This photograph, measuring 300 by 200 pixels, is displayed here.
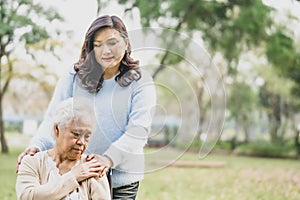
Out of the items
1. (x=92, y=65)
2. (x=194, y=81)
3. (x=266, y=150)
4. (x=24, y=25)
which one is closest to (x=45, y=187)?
(x=92, y=65)

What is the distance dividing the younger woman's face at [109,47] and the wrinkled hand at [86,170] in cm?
39

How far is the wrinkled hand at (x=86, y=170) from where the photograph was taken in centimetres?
187

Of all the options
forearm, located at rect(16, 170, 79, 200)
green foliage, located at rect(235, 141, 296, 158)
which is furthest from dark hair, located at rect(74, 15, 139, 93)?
green foliage, located at rect(235, 141, 296, 158)

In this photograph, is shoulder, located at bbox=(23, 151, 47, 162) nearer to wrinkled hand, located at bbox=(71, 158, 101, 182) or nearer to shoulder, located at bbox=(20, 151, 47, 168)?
shoulder, located at bbox=(20, 151, 47, 168)

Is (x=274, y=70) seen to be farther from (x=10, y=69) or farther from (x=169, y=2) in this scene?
(x=10, y=69)

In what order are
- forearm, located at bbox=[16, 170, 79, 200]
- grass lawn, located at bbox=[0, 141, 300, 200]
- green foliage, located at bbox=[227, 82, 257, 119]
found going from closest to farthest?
forearm, located at bbox=[16, 170, 79, 200], grass lawn, located at bbox=[0, 141, 300, 200], green foliage, located at bbox=[227, 82, 257, 119]

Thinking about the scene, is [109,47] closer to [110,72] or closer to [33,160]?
[110,72]

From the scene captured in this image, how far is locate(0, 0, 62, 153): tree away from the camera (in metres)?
4.50

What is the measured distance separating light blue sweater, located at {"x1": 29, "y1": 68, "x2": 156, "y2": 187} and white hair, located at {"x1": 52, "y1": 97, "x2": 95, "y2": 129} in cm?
8

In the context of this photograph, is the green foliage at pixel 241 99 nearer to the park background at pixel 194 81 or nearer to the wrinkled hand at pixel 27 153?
the park background at pixel 194 81

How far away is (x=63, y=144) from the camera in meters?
1.90

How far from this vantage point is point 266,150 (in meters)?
8.05

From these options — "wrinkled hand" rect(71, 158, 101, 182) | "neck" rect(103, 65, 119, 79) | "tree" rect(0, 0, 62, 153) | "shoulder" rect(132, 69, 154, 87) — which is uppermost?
"tree" rect(0, 0, 62, 153)

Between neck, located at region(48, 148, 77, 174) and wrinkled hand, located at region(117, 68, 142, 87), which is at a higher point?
wrinkled hand, located at region(117, 68, 142, 87)
